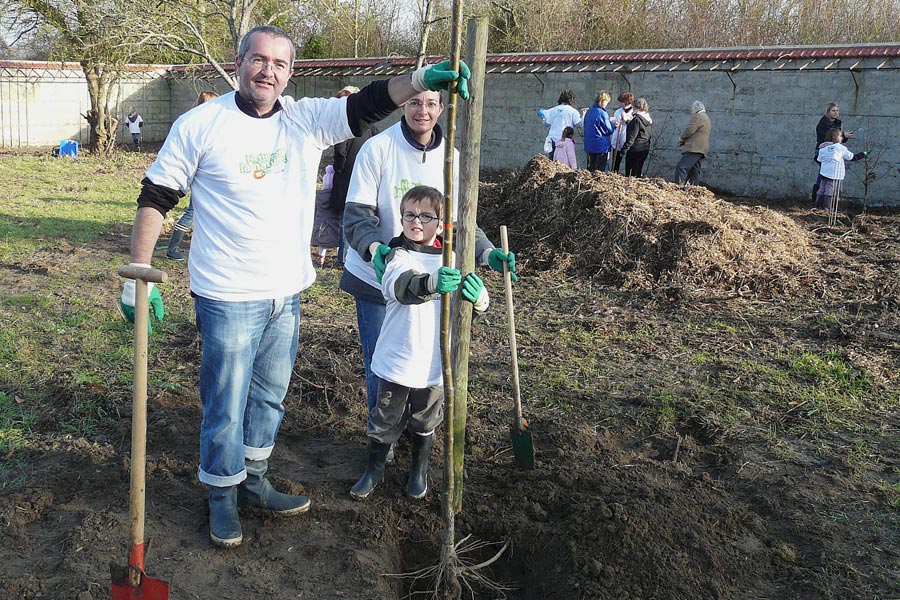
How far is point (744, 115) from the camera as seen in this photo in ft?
46.8

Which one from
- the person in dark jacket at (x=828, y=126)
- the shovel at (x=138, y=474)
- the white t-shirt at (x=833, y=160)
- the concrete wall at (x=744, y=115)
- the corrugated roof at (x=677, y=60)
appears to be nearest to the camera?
the shovel at (x=138, y=474)

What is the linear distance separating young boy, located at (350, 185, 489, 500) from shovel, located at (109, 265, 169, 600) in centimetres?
91

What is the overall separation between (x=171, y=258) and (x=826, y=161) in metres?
9.66

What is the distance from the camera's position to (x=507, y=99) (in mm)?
17375

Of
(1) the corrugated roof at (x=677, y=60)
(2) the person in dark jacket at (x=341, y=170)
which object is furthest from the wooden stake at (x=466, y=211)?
(1) the corrugated roof at (x=677, y=60)

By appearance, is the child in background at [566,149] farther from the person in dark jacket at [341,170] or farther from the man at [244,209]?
the man at [244,209]

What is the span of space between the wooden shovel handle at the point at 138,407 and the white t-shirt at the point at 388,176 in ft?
3.40

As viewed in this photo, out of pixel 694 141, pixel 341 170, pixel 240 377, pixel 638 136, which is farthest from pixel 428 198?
pixel 694 141

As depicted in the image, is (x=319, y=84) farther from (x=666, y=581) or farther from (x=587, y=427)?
(x=666, y=581)

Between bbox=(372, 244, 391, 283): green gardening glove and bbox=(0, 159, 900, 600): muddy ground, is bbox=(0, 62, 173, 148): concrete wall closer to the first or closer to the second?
bbox=(0, 159, 900, 600): muddy ground

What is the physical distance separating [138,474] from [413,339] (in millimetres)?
1161

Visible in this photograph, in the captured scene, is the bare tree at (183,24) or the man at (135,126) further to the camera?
the man at (135,126)

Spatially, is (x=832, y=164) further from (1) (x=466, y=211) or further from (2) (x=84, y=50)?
(2) (x=84, y=50)

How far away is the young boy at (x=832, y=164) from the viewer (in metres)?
11.9
